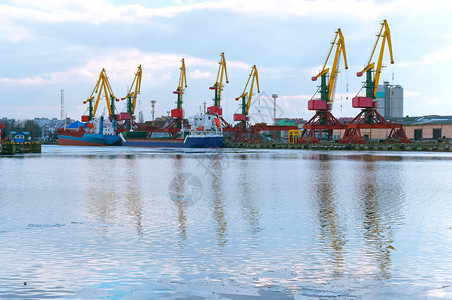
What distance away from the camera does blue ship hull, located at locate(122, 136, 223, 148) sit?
126 m

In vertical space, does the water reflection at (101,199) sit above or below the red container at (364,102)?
below

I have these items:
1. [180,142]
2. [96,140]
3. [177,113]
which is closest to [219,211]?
[180,142]

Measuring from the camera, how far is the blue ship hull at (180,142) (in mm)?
126438

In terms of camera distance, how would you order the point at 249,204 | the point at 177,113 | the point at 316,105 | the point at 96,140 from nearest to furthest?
the point at 249,204 < the point at 316,105 < the point at 177,113 < the point at 96,140

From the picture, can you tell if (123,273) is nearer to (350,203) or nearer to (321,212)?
(321,212)

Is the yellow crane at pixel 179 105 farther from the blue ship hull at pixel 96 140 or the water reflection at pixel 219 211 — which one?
the water reflection at pixel 219 211

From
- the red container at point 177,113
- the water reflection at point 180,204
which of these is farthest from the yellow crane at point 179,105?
the water reflection at point 180,204

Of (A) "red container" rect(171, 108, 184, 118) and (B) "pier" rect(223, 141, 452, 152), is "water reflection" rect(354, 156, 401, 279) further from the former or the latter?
(A) "red container" rect(171, 108, 184, 118)

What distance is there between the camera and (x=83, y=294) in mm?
9156

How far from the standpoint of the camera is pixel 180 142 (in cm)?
13738

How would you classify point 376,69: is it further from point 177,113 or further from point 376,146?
point 177,113

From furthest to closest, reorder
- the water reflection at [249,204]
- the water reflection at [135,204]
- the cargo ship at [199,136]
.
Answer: the cargo ship at [199,136] → the water reflection at [249,204] → the water reflection at [135,204]

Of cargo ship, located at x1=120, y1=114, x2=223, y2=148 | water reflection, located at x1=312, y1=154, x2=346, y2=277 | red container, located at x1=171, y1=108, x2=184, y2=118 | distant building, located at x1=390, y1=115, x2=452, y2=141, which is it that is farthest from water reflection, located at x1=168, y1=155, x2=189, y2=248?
red container, located at x1=171, y1=108, x2=184, y2=118

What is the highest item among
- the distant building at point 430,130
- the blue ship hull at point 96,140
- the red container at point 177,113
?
the red container at point 177,113
